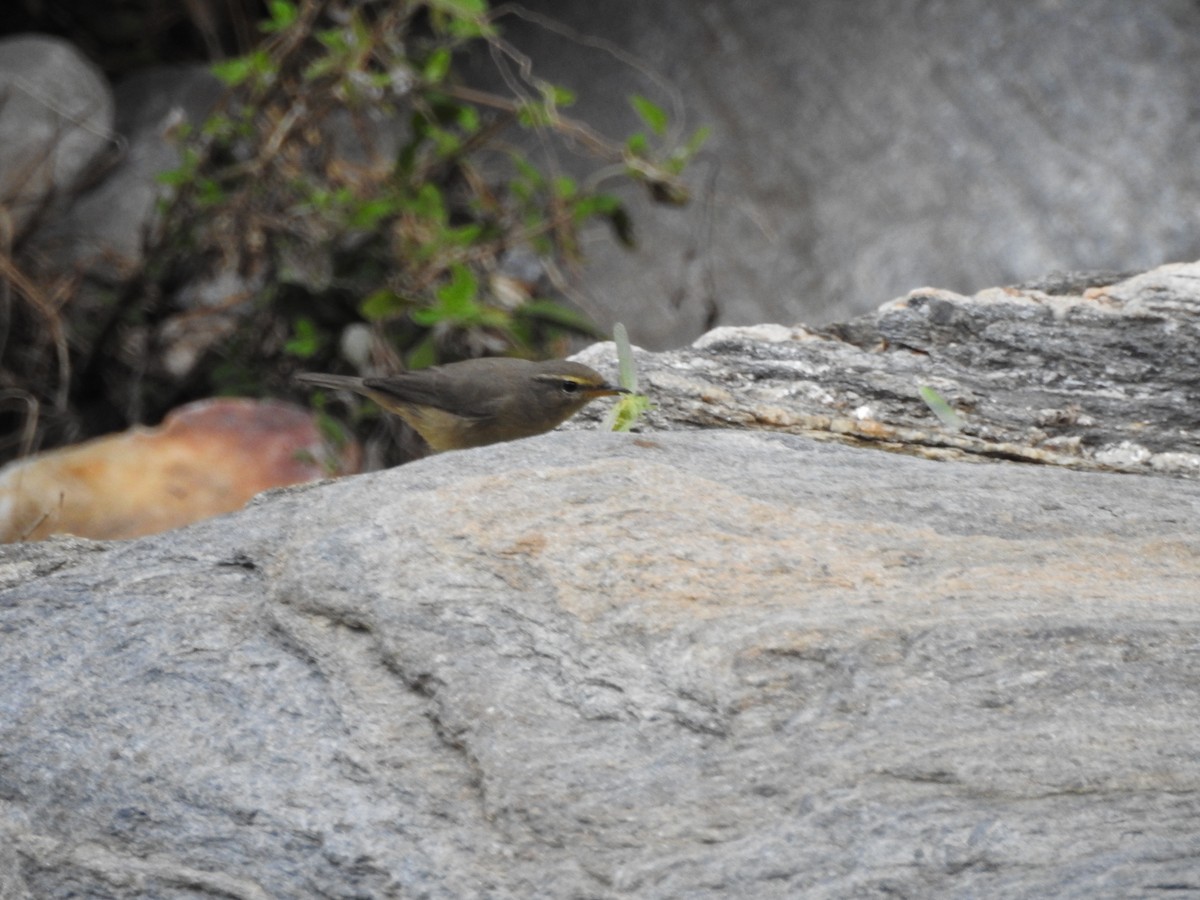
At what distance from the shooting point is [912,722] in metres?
2.89

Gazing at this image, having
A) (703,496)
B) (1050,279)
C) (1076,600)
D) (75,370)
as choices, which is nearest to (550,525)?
(703,496)

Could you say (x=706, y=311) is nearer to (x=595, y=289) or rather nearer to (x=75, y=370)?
(x=595, y=289)

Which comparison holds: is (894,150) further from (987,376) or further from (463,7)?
(987,376)

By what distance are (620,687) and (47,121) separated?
20.2 feet

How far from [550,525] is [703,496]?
362mm

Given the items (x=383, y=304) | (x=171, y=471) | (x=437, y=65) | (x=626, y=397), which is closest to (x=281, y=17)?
(x=437, y=65)

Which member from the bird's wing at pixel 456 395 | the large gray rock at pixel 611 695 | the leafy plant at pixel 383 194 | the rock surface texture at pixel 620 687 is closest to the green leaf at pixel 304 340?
the leafy plant at pixel 383 194

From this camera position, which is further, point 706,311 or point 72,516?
point 706,311

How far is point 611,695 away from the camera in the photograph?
2959 millimetres

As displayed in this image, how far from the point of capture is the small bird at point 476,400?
17.3ft

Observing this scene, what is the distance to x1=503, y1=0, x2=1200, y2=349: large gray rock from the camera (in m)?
7.46

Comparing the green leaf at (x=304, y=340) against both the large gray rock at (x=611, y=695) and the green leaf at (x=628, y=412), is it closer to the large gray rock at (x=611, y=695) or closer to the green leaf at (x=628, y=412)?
the green leaf at (x=628, y=412)

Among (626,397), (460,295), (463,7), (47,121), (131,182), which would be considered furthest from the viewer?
(131,182)

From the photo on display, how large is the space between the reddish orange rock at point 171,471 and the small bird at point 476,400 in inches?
37.6
